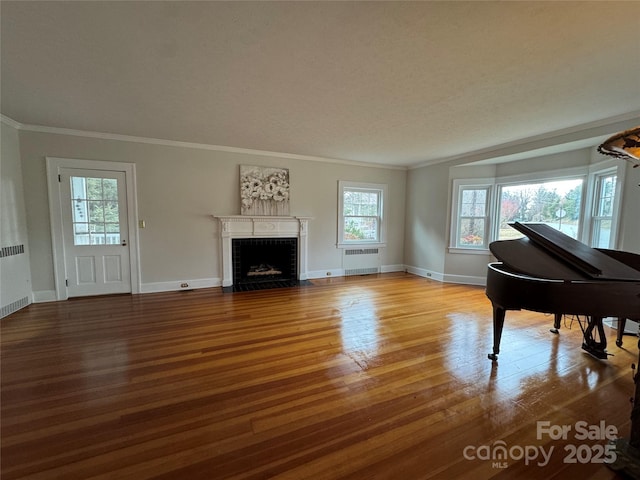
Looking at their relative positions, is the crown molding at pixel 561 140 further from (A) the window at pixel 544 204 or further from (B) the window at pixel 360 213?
(B) the window at pixel 360 213

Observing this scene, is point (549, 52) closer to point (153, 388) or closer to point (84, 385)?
point (153, 388)

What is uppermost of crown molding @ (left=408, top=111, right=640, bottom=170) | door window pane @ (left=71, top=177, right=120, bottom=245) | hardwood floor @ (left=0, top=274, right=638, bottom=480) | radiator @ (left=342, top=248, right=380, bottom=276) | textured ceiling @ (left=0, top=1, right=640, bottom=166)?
textured ceiling @ (left=0, top=1, right=640, bottom=166)

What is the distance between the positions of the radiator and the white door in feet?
13.3

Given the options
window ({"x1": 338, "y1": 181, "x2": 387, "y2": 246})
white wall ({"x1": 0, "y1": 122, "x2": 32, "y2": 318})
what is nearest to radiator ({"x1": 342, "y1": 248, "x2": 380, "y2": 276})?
window ({"x1": 338, "y1": 181, "x2": 387, "y2": 246})

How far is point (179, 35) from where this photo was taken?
5.74 ft

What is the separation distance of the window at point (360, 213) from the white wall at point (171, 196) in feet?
2.04

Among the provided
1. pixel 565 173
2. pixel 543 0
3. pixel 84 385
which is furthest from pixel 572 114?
pixel 84 385

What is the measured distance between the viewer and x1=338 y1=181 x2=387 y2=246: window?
5.64m

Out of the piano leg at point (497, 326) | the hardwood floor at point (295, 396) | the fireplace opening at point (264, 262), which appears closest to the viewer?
the hardwood floor at point (295, 396)

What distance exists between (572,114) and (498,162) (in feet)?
6.16

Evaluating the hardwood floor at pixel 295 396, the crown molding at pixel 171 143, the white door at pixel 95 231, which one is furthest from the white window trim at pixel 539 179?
the white door at pixel 95 231

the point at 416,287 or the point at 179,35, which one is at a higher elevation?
the point at 179,35

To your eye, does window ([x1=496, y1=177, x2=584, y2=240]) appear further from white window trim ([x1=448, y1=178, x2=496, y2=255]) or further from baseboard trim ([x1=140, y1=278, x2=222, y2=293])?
baseboard trim ([x1=140, y1=278, x2=222, y2=293])

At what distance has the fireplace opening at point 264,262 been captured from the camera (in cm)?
480
